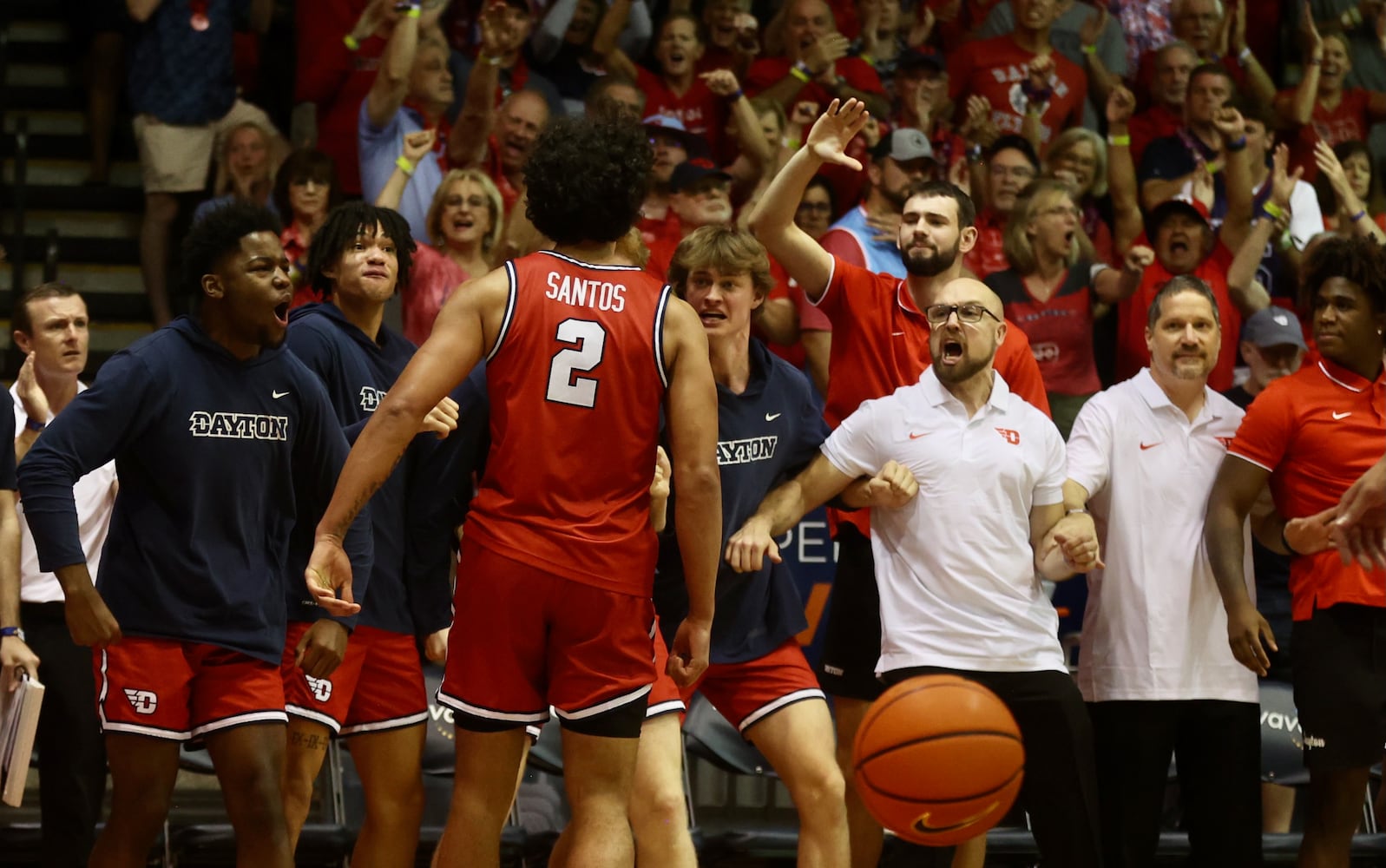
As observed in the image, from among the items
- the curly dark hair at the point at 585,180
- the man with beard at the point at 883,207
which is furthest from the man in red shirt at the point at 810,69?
the curly dark hair at the point at 585,180

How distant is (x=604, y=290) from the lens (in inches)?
175

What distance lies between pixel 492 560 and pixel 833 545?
3.62 meters

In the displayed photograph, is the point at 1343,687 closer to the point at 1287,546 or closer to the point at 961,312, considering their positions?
the point at 1287,546

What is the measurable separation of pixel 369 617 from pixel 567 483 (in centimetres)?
163

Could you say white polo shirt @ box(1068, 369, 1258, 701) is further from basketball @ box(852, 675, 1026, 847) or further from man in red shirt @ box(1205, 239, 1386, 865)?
basketball @ box(852, 675, 1026, 847)

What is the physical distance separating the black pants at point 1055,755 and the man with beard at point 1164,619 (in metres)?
0.53

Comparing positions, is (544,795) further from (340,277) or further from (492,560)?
(492,560)

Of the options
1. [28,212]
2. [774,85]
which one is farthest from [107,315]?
[774,85]

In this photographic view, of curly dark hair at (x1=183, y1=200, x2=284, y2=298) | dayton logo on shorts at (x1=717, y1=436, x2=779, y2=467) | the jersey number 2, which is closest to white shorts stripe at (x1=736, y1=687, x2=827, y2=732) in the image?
dayton logo on shorts at (x1=717, y1=436, x2=779, y2=467)

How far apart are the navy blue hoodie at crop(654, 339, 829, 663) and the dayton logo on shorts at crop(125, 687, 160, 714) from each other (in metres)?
1.65

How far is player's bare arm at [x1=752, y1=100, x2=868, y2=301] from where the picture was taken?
233 inches

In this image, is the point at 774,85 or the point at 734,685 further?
the point at 774,85

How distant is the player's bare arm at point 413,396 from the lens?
435 centimetres

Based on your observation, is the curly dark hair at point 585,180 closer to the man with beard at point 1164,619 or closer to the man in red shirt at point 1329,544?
the man with beard at point 1164,619
